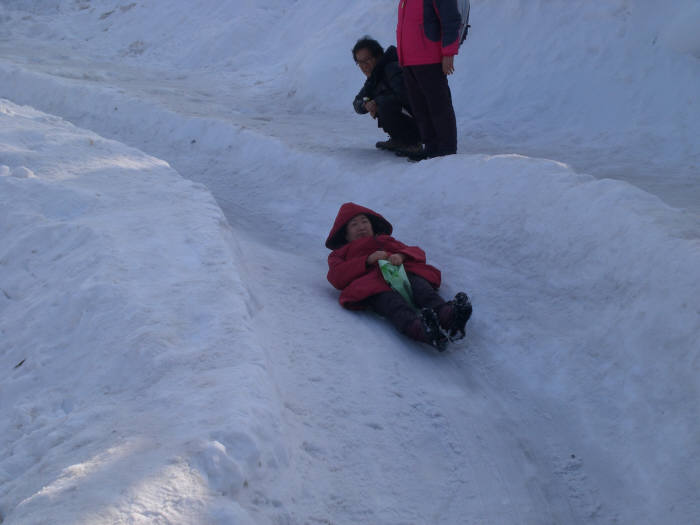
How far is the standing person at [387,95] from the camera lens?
6406 millimetres

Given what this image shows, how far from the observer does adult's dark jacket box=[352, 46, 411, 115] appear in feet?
21.0

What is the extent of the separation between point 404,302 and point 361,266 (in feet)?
1.44

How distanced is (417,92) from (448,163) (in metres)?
0.92

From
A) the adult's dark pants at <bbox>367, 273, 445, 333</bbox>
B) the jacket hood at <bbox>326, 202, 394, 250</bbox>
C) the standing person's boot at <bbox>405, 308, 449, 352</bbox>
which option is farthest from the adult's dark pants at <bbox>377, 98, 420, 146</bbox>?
the standing person's boot at <bbox>405, 308, 449, 352</bbox>

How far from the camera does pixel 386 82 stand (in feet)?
21.3

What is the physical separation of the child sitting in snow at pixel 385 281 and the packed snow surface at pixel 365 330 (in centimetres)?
14

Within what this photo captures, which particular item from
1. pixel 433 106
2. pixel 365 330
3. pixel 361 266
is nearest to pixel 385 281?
pixel 361 266

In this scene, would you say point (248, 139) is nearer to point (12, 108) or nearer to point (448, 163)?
point (12, 108)

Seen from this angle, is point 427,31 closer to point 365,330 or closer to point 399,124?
point 399,124

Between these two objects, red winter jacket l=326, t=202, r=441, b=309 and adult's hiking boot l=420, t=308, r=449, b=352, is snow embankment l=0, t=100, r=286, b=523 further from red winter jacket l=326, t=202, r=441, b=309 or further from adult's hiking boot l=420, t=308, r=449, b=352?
adult's hiking boot l=420, t=308, r=449, b=352

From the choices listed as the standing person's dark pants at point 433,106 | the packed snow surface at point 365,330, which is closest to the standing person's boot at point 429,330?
the packed snow surface at point 365,330

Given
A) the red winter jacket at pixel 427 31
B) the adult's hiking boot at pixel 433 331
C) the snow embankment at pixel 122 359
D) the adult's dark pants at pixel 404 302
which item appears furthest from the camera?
the red winter jacket at pixel 427 31

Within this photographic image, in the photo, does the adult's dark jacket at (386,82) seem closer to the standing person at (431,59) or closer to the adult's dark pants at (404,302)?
the standing person at (431,59)

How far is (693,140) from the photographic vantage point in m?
6.17
